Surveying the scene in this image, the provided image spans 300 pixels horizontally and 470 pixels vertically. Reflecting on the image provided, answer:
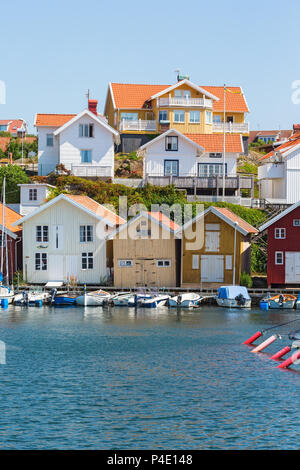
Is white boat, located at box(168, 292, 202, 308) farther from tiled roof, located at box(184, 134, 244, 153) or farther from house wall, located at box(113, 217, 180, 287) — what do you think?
tiled roof, located at box(184, 134, 244, 153)

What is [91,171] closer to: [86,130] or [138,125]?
[86,130]

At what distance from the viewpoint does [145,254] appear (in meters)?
65.4

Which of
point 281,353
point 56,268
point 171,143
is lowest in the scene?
point 281,353

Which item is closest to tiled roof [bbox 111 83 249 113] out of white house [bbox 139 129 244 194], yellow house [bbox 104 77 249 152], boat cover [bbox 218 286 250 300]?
yellow house [bbox 104 77 249 152]

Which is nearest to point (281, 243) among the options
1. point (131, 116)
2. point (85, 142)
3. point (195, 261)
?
point (195, 261)

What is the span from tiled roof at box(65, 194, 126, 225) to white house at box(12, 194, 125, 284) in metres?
0.32

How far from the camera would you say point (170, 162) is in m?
84.9

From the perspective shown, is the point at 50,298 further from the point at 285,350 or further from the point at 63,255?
the point at 285,350

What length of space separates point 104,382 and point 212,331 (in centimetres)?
1573

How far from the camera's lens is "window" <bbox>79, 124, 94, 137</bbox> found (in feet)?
279

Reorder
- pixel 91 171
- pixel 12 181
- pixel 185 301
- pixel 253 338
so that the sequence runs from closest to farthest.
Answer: pixel 253 338, pixel 185 301, pixel 12 181, pixel 91 171

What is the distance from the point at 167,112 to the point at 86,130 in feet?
49.2

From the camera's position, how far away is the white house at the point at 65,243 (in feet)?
218

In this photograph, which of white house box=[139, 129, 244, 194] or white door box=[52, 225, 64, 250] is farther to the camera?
white house box=[139, 129, 244, 194]
